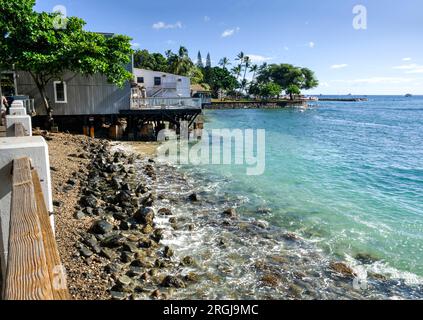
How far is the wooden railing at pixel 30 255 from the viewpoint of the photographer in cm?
160

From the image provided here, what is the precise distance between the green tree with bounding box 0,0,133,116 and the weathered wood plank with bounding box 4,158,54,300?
19.7m

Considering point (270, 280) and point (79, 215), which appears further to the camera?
point (79, 215)

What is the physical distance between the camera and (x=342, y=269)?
845 cm

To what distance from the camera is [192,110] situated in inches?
1079

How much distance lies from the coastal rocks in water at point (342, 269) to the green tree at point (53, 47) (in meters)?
18.5

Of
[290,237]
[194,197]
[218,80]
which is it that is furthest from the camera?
[218,80]

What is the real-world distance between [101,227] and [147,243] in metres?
1.32

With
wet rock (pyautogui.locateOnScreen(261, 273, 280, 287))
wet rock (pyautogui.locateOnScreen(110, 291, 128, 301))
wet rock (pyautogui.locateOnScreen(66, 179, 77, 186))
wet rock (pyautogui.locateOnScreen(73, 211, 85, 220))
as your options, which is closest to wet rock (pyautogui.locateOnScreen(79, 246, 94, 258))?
wet rock (pyautogui.locateOnScreen(110, 291, 128, 301))

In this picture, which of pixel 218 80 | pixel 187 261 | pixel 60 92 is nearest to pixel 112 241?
pixel 187 261

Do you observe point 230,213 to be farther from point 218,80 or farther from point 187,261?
point 218,80

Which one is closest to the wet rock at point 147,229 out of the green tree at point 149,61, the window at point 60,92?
the window at point 60,92

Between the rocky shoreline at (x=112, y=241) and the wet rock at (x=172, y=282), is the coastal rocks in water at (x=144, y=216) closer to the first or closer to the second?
the rocky shoreline at (x=112, y=241)
